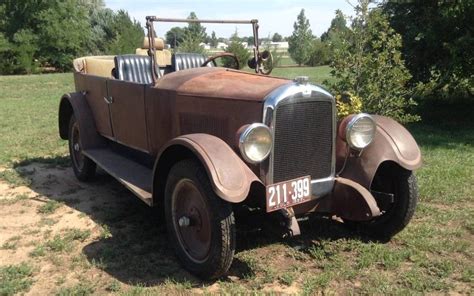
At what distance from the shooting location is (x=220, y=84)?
4.00 metres

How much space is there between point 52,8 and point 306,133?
36752 millimetres

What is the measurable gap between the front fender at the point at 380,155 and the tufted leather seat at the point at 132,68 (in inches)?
105

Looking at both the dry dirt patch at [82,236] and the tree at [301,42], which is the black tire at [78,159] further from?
the tree at [301,42]

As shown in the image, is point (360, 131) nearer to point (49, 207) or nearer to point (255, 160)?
point (255, 160)

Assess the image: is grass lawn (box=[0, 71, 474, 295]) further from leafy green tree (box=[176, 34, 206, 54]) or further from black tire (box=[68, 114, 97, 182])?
leafy green tree (box=[176, 34, 206, 54])

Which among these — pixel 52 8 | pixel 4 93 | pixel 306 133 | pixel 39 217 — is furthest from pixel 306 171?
pixel 52 8

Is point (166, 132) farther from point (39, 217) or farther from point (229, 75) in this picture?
point (39, 217)

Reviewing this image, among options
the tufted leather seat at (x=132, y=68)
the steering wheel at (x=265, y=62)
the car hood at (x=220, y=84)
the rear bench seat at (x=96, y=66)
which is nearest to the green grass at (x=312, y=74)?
the rear bench seat at (x=96, y=66)

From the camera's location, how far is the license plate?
327 cm

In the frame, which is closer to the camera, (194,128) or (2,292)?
(2,292)

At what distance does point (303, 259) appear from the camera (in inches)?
147

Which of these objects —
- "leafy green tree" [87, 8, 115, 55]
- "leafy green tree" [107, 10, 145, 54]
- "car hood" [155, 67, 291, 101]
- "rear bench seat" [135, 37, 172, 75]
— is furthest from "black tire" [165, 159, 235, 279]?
"leafy green tree" [87, 8, 115, 55]

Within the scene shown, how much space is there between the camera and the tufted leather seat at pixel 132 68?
5652 mm

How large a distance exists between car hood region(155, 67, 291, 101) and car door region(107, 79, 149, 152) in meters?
0.35
